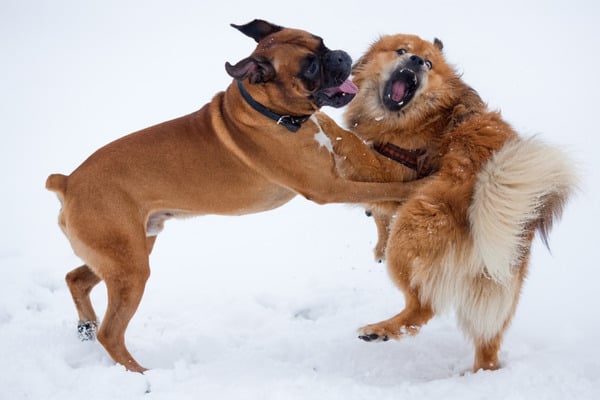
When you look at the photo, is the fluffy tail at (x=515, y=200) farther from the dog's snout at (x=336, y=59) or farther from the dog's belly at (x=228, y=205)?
the dog's belly at (x=228, y=205)

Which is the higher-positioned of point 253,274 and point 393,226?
point 393,226

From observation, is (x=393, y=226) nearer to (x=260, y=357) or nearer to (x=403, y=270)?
(x=403, y=270)

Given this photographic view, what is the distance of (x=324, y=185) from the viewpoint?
403 cm

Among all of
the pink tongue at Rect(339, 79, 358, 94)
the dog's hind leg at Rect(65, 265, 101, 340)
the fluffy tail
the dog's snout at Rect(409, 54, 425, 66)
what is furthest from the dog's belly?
the fluffy tail

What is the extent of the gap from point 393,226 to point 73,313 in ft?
9.11

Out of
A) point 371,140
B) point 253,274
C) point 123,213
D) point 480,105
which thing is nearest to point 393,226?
point 371,140

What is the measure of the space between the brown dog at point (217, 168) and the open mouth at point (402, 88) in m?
0.47

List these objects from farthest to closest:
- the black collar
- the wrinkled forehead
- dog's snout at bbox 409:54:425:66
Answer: dog's snout at bbox 409:54:425:66 → the black collar → the wrinkled forehead

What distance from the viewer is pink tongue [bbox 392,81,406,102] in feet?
14.6

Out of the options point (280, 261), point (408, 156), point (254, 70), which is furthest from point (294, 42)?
point (280, 261)

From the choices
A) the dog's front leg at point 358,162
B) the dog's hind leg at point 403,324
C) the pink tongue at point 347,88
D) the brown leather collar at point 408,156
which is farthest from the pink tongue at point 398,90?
the dog's hind leg at point 403,324

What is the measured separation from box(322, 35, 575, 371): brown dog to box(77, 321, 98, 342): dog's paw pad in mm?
2066

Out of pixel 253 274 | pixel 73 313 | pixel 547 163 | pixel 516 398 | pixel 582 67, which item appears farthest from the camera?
pixel 582 67

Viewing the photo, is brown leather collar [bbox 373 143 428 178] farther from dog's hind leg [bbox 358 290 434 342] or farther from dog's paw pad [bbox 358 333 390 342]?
dog's paw pad [bbox 358 333 390 342]
